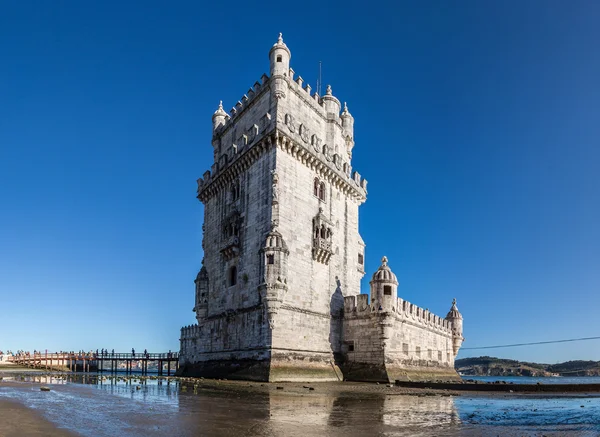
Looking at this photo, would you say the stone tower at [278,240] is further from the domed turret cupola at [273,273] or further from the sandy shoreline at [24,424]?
the sandy shoreline at [24,424]

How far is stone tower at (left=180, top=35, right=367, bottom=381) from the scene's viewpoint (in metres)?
32.7

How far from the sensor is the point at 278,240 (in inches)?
1291

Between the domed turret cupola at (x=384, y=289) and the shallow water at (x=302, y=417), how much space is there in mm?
15029

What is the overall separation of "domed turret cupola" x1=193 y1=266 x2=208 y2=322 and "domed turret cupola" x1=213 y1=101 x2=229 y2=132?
15168mm

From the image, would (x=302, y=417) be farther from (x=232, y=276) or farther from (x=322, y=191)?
(x=322, y=191)

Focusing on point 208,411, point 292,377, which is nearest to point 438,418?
point 208,411

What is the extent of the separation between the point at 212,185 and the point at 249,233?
972cm

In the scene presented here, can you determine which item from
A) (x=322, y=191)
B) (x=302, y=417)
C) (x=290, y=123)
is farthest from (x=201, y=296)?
(x=302, y=417)

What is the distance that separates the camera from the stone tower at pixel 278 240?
32.7 m

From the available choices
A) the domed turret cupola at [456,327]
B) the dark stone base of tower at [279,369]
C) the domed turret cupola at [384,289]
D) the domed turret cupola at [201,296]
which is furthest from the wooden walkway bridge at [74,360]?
the domed turret cupola at [384,289]

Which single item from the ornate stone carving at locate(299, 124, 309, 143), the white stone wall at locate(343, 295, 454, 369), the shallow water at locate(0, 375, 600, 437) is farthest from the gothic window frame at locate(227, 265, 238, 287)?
the shallow water at locate(0, 375, 600, 437)

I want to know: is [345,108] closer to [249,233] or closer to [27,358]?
[249,233]

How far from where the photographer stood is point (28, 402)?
1697cm

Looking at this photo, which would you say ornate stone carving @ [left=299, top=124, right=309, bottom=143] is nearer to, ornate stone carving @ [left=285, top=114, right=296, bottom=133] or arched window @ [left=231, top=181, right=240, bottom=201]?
ornate stone carving @ [left=285, top=114, right=296, bottom=133]
